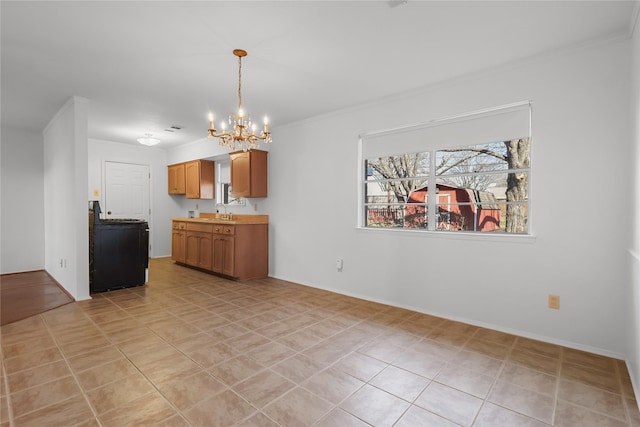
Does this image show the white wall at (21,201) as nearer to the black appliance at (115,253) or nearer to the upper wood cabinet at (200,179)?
the black appliance at (115,253)

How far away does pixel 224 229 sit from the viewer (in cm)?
512

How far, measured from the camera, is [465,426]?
170cm

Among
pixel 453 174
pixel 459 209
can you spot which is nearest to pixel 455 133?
pixel 453 174

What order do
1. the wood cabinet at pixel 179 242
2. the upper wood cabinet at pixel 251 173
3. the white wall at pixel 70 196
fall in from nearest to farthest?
the white wall at pixel 70 196, the upper wood cabinet at pixel 251 173, the wood cabinet at pixel 179 242

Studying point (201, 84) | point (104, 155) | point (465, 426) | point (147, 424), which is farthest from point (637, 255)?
point (104, 155)

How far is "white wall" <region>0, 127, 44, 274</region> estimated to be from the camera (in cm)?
536

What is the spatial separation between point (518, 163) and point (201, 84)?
332 cm

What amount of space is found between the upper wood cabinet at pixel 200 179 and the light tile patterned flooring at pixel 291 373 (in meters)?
3.31

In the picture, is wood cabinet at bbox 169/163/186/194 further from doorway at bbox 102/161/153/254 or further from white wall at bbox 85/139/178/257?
doorway at bbox 102/161/153/254

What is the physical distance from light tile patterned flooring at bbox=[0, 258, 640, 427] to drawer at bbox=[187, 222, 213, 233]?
2108mm

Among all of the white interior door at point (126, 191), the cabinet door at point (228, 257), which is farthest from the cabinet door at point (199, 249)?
the white interior door at point (126, 191)

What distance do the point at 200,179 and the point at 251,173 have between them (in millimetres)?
1728

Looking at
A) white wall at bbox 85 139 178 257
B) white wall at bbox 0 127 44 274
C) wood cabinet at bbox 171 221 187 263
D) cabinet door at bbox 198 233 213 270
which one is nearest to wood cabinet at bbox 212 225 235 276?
cabinet door at bbox 198 233 213 270

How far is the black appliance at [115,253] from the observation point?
4.30m
